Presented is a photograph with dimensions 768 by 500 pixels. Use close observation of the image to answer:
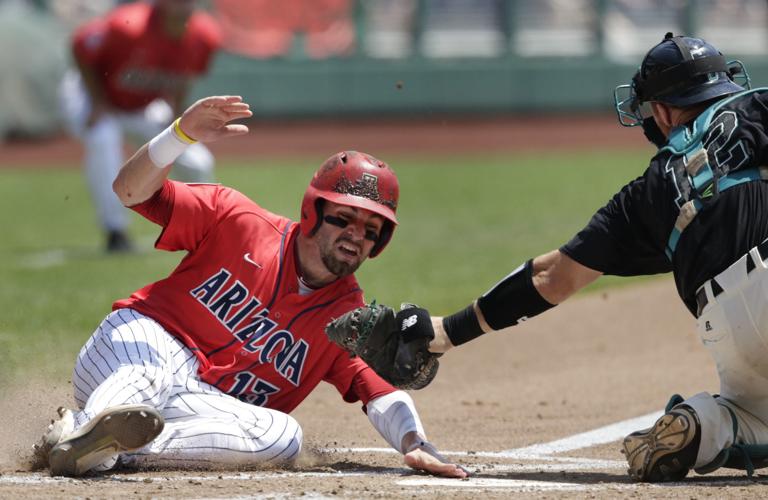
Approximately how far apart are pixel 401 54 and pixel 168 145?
1890cm

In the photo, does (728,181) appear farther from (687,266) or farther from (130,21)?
(130,21)

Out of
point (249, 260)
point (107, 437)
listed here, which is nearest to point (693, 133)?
point (249, 260)

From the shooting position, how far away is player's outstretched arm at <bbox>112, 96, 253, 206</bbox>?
425cm

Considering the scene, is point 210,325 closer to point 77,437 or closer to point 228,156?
point 77,437

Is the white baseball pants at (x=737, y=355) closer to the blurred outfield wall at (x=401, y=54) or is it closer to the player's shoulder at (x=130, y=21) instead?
the player's shoulder at (x=130, y=21)

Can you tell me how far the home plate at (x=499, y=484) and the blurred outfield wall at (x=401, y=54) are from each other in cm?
1827

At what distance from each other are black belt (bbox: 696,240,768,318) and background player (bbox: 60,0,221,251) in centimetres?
756

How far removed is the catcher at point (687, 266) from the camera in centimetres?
396

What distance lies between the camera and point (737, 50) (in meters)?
24.0

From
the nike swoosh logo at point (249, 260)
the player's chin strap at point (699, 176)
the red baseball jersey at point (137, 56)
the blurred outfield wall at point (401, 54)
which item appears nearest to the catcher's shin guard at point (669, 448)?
the player's chin strap at point (699, 176)

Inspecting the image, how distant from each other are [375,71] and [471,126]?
7.34 feet

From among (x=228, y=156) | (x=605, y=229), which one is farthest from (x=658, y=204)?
(x=228, y=156)

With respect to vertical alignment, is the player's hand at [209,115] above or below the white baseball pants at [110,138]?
below

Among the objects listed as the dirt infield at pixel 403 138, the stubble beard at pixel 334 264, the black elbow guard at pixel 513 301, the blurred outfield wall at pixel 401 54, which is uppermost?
the blurred outfield wall at pixel 401 54
